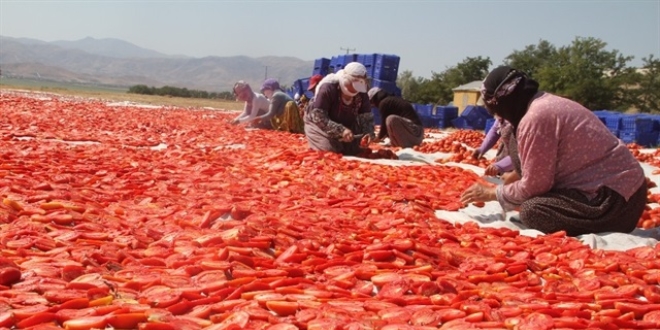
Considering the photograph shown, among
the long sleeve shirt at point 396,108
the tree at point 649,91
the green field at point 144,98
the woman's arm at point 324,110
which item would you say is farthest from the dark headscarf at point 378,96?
the tree at point 649,91

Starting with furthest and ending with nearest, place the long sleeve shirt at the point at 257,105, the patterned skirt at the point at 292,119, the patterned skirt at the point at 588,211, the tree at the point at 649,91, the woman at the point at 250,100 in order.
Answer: the tree at the point at 649,91, the long sleeve shirt at the point at 257,105, the woman at the point at 250,100, the patterned skirt at the point at 292,119, the patterned skirt at the point at 588,211

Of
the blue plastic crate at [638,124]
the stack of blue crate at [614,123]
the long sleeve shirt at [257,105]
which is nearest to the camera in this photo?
the long sleeve shirt at [257,105]

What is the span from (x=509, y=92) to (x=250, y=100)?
928 cm

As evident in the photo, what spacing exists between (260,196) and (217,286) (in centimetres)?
223

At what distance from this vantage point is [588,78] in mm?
37156

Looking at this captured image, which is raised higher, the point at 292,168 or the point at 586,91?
the point at 586,91

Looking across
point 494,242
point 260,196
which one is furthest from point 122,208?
point 494,242

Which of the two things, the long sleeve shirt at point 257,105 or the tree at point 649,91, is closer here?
the long sleeve shirt at point 257,105

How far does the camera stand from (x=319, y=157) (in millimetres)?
7375

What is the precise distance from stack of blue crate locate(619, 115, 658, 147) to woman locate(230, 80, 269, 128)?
8.30 metres

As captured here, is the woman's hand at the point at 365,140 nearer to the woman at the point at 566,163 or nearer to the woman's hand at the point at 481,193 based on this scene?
the woman's hand at the point at 481,193

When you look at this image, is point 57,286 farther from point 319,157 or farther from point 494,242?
point 319,157

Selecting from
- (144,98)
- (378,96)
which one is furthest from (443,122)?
(144,98)

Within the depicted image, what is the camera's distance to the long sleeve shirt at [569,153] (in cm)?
392
